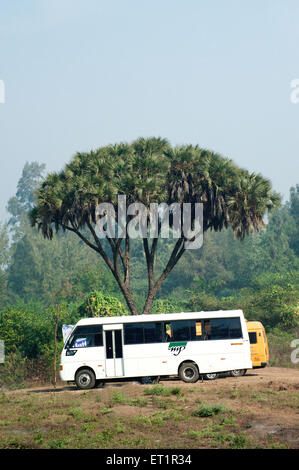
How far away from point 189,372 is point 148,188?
520 inches

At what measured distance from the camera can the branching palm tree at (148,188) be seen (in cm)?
3916

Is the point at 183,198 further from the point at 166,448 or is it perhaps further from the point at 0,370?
the point at 166,448

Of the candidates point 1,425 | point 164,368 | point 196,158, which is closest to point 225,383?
point 164,368

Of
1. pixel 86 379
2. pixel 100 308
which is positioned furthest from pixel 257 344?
pixel 100 308

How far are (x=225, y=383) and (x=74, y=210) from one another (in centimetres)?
1541

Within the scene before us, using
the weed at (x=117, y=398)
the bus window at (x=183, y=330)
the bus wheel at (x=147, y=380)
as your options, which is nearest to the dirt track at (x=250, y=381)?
the bus wheel at (x=147, y=380)

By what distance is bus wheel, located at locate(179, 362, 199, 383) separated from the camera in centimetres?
2919

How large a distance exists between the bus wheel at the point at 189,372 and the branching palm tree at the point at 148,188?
11.2m

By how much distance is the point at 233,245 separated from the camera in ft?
312

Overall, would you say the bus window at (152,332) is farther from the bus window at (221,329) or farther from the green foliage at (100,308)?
the green foliage at (100,308)

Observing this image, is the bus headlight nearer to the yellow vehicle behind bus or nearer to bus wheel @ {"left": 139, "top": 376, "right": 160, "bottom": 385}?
bus wheel @ {"left": 139, "top": 376, "right": 160, "bottom": 385}

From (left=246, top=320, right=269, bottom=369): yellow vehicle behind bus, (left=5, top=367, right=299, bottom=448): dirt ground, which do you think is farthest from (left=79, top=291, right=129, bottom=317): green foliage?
(left=246, top=320, right=269, bottom=369): yellow vehicle behind bus

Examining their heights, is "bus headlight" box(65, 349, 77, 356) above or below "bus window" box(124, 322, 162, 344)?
below

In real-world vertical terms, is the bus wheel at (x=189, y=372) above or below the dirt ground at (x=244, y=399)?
above
